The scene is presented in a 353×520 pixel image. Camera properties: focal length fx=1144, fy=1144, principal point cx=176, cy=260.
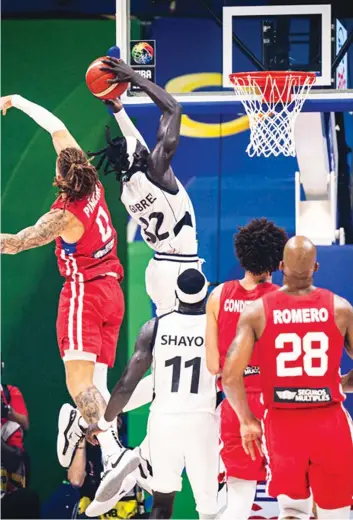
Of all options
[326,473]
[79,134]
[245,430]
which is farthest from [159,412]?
[79,134]

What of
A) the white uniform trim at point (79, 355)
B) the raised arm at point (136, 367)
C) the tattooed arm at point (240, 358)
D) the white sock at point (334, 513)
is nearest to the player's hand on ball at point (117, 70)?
the raised arm at point (136, 367)

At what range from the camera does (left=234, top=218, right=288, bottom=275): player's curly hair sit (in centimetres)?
712

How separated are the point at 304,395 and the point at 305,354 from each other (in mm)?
223

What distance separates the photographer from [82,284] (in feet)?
27.5

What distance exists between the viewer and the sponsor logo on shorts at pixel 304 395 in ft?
20.4

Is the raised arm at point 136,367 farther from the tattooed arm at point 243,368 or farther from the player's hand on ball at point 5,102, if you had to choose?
the player's hand on ball at point 5,102

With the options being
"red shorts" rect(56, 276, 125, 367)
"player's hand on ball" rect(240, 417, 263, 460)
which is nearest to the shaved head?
"player's hand on ball" rect(240, 417, 263, 460)

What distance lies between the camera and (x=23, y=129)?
10.5m

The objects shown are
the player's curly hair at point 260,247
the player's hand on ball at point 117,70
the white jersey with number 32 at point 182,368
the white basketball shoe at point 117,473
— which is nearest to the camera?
the player's curly hair at point 260,247

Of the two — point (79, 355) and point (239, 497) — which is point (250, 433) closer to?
point (239, 497)

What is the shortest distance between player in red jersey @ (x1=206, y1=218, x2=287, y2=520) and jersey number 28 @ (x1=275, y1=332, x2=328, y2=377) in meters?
0.72

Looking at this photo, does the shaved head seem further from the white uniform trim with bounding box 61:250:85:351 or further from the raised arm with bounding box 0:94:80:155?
the raised arm with bounding box 0:94:80:155

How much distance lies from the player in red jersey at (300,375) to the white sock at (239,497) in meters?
0.72

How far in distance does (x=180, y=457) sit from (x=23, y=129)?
14.4 feet
